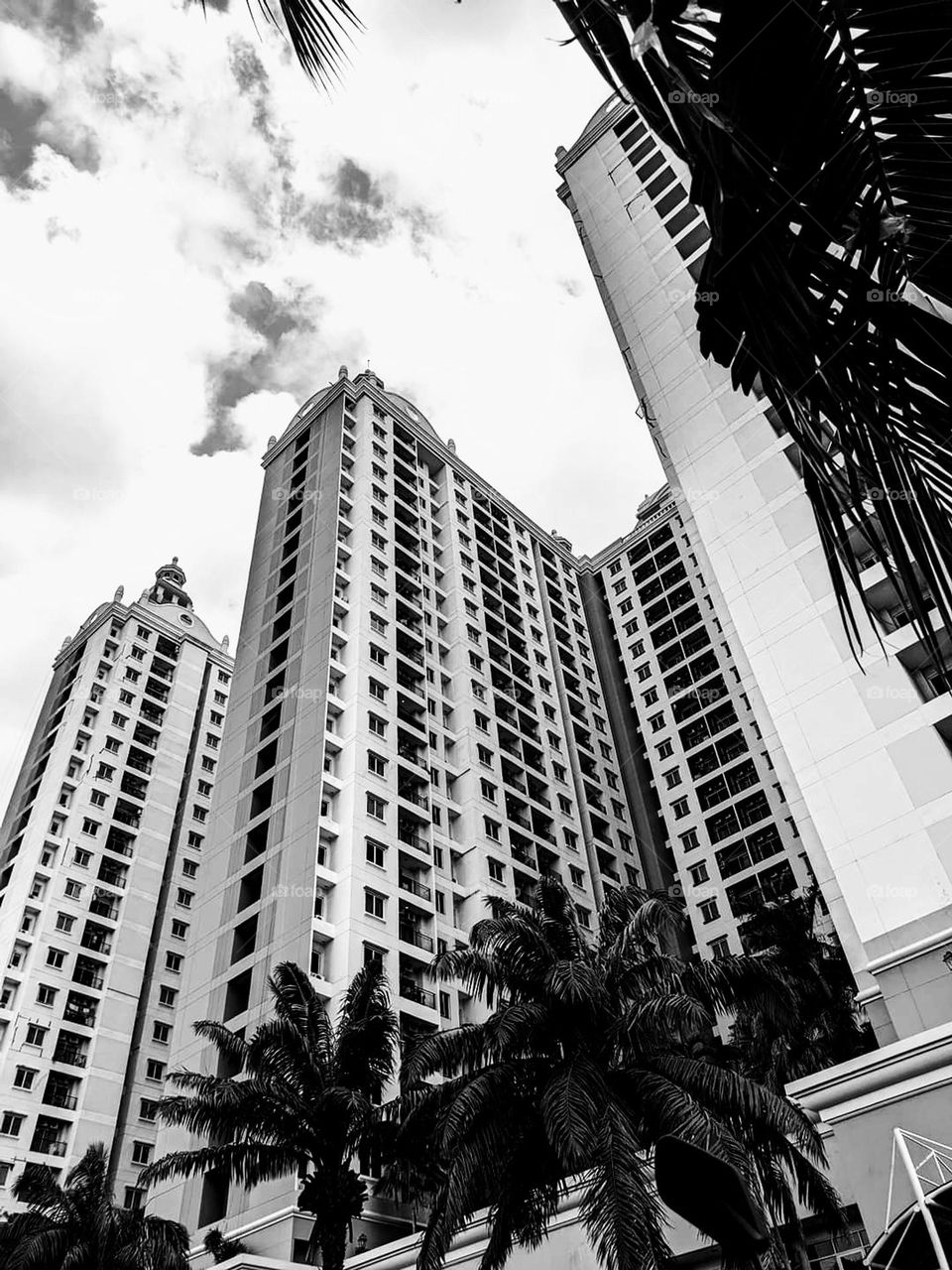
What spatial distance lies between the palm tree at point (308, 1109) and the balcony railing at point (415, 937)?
73.3 feet

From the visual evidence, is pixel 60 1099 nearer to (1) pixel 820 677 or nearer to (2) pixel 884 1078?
(1) pixel 820 677

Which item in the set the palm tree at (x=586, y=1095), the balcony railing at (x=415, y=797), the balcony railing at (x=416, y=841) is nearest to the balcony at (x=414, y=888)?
the balcony railing at (x=416, y=841)

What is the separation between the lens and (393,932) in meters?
46.7

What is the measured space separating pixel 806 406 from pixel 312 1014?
1000 inches

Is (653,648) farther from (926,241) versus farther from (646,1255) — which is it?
(926,241)

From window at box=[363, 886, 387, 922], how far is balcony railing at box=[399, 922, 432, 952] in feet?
4.76

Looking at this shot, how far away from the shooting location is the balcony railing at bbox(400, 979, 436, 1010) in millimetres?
45281

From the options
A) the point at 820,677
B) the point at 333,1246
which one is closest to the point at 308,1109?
the point at 333,1246

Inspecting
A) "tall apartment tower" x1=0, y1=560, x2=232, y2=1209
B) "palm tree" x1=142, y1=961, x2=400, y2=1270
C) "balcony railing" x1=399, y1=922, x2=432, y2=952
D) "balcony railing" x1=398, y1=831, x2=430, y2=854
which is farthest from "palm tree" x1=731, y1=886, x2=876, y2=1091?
"tall apartment tower" x1=0, y1=560, x2=232, y2=1209

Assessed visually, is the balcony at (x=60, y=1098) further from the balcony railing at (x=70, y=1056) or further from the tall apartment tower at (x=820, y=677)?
the tall apartment tower at (x=820, y=677)

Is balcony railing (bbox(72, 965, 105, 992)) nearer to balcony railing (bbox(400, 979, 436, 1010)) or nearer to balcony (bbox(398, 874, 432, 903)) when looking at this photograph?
balcony (bbox(398, 874, 432, 903))

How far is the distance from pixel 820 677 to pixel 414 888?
1107 inches

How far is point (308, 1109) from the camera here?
23.2 meters

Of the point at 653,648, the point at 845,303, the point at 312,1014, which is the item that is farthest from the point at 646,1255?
the point at 653,648
